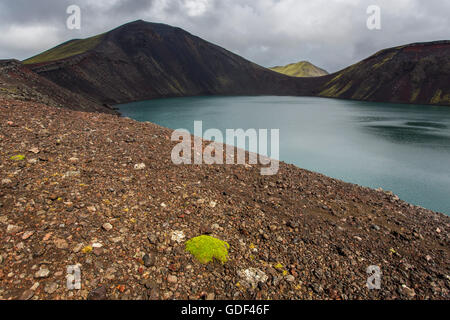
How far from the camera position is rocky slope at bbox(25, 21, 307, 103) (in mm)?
72625

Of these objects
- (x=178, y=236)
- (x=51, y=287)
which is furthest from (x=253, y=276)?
(x=51, y=287)

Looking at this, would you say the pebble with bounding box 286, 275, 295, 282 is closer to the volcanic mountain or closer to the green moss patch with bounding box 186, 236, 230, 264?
the green moss patch with bounding box 186, 236, 230, 264

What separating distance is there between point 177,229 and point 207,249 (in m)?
1.05

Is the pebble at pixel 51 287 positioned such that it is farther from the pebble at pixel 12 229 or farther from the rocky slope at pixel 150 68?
the rocky slope at pixel 150 68

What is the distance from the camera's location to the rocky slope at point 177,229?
455 centimetres

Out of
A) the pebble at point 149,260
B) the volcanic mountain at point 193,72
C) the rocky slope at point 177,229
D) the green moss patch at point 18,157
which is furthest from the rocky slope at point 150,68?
the pebble at point 149,260

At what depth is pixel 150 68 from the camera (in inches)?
4414

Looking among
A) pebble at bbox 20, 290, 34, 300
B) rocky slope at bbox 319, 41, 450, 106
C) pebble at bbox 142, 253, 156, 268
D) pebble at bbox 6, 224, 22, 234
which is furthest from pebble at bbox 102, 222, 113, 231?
rocky slope at bbox 319, 41, 450, 106

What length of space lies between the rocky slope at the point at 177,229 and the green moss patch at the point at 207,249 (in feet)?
0.56

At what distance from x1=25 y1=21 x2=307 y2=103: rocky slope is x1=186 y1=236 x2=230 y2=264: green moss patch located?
74.3m

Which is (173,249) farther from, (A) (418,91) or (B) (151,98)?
(A) (418,91)

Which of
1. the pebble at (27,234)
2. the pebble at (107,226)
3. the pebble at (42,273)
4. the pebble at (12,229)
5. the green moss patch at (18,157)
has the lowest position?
the pebble at (42,273)

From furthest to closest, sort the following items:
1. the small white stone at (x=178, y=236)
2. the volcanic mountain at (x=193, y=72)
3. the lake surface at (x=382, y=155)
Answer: the volcanic mountain at (x=193, y=72)
the lake surface at (x=382, y=155)
the small white stone at (x=178, y=236)
